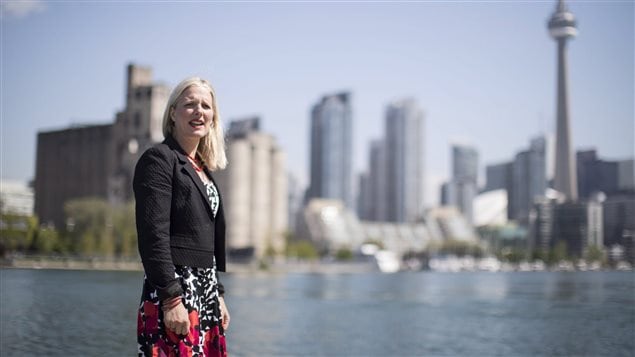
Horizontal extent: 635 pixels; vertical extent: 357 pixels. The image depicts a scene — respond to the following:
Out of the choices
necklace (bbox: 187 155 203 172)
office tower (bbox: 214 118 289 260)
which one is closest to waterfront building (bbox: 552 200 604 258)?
office tower (bbox: 214 118 289 260)

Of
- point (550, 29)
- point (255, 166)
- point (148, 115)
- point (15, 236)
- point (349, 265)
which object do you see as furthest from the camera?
point (550, 29)

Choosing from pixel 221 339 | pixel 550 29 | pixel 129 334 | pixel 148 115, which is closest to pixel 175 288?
pixel 221 339

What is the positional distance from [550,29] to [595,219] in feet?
171

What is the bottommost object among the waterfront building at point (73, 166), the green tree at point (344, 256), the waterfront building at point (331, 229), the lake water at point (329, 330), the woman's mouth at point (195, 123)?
the lake water at point (329, 330)

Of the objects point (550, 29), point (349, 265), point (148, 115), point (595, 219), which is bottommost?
point (349, 265)

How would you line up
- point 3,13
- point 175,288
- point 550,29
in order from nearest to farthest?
1. point 175,288
2. point 3,13
3. point 550,29

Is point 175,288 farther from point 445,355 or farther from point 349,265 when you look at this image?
point 349,265

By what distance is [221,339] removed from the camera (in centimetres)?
444

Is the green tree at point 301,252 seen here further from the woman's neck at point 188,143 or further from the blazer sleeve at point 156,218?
the blazer sleeve at point 156,218

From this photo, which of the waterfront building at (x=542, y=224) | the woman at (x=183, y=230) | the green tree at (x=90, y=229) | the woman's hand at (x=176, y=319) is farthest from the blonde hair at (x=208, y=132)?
the waterfront building at (x=542, y=224)

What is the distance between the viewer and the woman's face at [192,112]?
4480 millimetres

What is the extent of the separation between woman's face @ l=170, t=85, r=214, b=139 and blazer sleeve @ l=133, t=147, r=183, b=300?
12.2 inches

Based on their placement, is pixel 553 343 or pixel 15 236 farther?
pixel 15 236

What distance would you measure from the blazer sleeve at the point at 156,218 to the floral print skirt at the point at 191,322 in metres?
0.15
